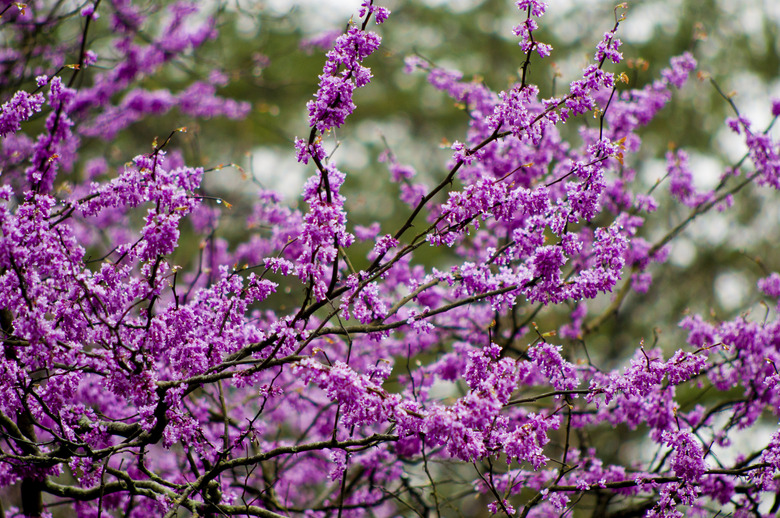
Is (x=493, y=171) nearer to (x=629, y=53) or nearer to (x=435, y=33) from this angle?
(x=629, y=53)

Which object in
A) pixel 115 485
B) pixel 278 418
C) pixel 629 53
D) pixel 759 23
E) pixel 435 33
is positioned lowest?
pixel 115 485

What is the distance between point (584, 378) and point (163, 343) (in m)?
3.53

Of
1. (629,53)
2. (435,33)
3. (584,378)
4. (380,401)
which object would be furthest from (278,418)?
(435,33)

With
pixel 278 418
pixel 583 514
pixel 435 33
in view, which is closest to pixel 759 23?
pixel 435 33

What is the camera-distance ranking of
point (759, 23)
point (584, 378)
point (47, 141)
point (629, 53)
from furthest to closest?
point (759, 23) → point (629, 53) → point (584, 378) → point (47, 141)

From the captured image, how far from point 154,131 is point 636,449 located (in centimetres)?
1120

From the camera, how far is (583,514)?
12070mm

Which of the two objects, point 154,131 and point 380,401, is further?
point 154,131

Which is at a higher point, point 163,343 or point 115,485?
point 163,343

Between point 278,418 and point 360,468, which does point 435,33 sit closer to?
point 278,418

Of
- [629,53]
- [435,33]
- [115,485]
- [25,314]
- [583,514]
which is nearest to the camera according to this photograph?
[25,314]

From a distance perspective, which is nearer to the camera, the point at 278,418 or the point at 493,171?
the point at 493,171

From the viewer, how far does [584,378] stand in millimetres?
5555

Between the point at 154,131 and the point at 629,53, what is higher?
the point at 629,53
